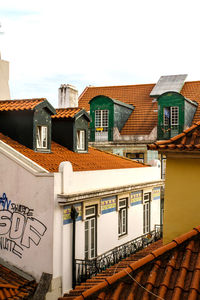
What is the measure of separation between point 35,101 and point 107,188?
463 centimetres

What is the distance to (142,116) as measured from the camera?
2686 centimetres

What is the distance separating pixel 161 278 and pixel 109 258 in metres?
8.17

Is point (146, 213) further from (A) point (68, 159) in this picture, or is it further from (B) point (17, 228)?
(B) point (17, 228)

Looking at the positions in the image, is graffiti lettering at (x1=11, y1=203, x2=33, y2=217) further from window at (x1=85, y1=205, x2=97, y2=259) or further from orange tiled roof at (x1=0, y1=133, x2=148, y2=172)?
window at (x1=85, y1=205, x2=97, y2=259)

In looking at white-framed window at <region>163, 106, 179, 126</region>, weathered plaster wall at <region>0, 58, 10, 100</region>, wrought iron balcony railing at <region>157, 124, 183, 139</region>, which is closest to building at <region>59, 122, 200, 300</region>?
weathered plaster wall at <region>0, 58, 10, 100</region>

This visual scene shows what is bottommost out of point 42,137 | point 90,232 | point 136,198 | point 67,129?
point 90,232

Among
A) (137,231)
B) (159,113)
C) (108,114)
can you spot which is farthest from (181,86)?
(137,231)

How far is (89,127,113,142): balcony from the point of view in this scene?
26.0m

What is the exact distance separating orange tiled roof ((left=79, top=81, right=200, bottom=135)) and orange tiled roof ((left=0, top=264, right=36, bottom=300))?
15.4m

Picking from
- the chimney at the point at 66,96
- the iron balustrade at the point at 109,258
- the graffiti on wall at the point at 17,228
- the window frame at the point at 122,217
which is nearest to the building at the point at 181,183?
the graffiti on wall at the point at 17,228

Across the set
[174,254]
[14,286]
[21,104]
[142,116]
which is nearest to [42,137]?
[21,104]

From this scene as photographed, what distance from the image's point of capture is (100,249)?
48.5ft

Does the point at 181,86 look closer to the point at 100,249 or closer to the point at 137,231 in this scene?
the point at 137,231

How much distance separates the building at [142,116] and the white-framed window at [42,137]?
10268mm
